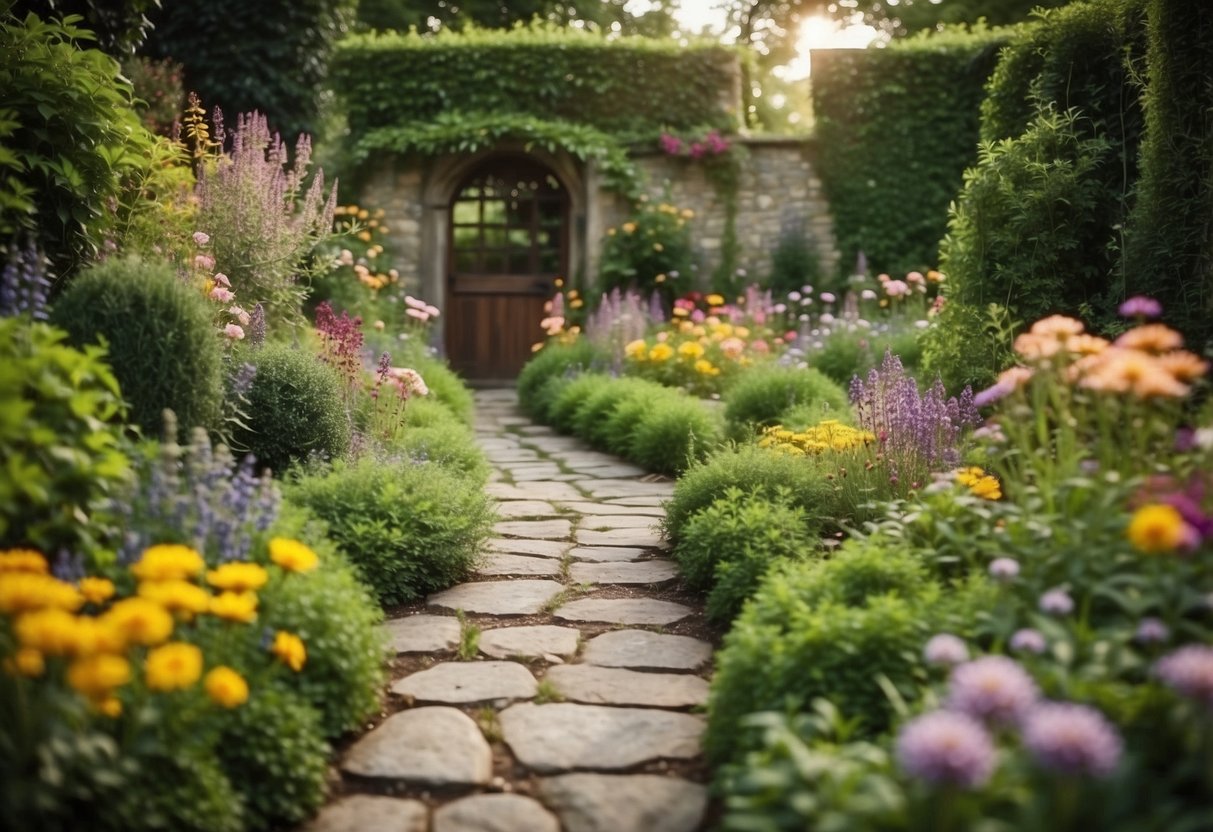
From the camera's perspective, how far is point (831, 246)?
11.0 meters

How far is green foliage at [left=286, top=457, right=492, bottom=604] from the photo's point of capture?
3.43m

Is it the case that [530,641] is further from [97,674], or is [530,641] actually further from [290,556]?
[97,674]

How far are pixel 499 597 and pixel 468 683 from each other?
769mm

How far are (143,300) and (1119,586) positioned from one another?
2.86 m

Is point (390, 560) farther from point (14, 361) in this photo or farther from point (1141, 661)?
point (1141, 661)

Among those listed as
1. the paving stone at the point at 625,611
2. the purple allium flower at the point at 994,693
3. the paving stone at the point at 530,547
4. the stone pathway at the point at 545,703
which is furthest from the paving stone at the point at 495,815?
the paving stone at the point at 530,547

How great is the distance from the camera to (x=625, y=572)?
396 cm

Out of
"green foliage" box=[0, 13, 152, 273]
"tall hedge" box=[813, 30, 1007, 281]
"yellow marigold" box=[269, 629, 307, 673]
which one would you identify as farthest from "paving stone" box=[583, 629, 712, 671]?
"tall hedge" box=[813, 30, 1007, 281]

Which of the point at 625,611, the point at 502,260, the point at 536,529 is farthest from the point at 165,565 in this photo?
the point at 502,260

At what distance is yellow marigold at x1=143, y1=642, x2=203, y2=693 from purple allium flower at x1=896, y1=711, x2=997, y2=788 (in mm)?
1236

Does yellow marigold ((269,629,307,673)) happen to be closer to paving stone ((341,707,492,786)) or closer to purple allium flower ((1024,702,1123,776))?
paving stone ((341,707,492,786))

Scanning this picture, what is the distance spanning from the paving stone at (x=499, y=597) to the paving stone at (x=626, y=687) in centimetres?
55

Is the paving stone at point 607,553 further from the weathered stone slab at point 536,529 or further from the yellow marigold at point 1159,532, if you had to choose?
the yellow marigold at point 1159,532

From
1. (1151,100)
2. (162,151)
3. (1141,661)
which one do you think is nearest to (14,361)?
(1141,661)
